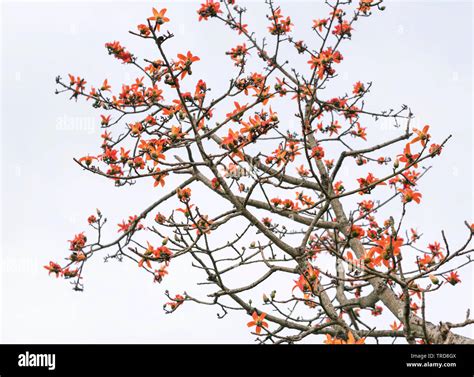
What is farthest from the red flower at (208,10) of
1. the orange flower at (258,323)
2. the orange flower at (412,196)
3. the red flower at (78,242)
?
the orange flower at (258,323)

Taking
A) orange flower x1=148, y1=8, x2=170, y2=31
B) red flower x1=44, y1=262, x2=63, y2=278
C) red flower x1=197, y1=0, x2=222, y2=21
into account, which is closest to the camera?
orange flower x1=148, y1=8, x2=170, y2=31

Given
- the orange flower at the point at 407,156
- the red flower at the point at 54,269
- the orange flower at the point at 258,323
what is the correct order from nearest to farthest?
the orange flower at the point at 258,323 < the orange flower at the point at 407,156 < the red flower at the point at 54,269

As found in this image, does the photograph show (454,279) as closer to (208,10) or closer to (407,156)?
(407,156)

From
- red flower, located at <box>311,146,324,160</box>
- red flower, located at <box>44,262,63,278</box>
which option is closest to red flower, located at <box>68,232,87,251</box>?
red flower, located at <box>44,262,63,278</box>

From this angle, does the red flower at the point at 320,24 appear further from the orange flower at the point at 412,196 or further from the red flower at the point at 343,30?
the orange flower at the point at 412,196

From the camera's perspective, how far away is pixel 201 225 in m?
4.38

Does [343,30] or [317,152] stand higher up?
[343,30]

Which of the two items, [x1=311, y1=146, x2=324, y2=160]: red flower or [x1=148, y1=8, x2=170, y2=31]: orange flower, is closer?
[x1=148, y1=8, x2=170, y2=31]: orange flower

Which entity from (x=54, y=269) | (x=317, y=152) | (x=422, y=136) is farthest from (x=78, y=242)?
(x=422, y=136)

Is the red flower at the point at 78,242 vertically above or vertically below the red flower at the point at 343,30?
below

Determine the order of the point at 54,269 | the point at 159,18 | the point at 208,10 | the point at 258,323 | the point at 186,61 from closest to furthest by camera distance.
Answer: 1. the point at 258,323
2. the point at 159,18
3. the point at 186,61
4. the point at 54,269
5. the point at 208,10

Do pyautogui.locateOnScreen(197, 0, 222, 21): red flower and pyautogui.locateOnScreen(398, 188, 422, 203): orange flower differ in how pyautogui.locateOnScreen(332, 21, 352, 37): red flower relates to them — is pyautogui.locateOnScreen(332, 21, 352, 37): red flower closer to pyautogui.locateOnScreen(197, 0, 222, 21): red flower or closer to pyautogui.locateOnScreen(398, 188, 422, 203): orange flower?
pyautogui.locateOnScreen(197, 0, 222, 21): red flower
